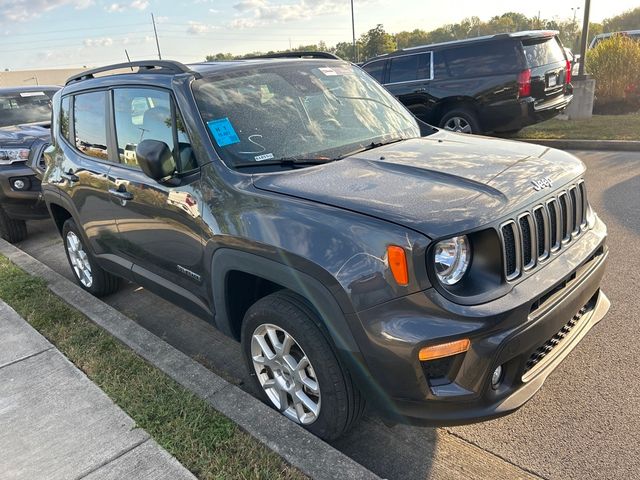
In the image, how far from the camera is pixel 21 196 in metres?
6.32

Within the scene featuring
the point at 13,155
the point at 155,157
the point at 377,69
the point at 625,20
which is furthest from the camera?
the point at 625,20

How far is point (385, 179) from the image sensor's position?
2508mm

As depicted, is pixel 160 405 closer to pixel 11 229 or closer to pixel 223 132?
pixel 223 132

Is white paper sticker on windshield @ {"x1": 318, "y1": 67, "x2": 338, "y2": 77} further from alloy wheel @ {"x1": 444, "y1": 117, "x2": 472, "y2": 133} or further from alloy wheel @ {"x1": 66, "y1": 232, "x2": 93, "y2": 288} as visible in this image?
alloy wheel @ {"x1": 444, "y1": 117, "x2": 472, "y2": 133}

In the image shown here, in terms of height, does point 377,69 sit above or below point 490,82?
above

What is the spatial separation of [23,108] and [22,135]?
6.03 ft

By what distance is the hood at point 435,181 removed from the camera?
7.07ft

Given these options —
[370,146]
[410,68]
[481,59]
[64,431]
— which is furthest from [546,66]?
[64,431]

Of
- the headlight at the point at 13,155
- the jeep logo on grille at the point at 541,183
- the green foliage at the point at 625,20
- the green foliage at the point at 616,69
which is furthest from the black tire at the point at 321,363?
the green foliage at the point at 625,20

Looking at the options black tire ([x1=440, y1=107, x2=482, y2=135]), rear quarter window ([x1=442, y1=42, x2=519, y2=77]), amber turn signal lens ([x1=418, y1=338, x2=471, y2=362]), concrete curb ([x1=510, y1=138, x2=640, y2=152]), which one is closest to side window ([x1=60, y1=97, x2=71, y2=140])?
amber turn signal lens ([x1=418, y1=338, x2=471, y2=362])

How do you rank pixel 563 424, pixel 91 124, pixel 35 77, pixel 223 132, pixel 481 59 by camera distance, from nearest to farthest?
1. pixel 563 424
2. pixel 223 132
3. pixel 91 124
4. pixel 481 59
5. pixel 35 77

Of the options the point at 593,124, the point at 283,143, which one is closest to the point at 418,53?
the point at 593,124

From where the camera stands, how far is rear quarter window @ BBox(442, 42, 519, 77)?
8500 mm

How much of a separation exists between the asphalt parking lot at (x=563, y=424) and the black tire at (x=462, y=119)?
17.7ft
